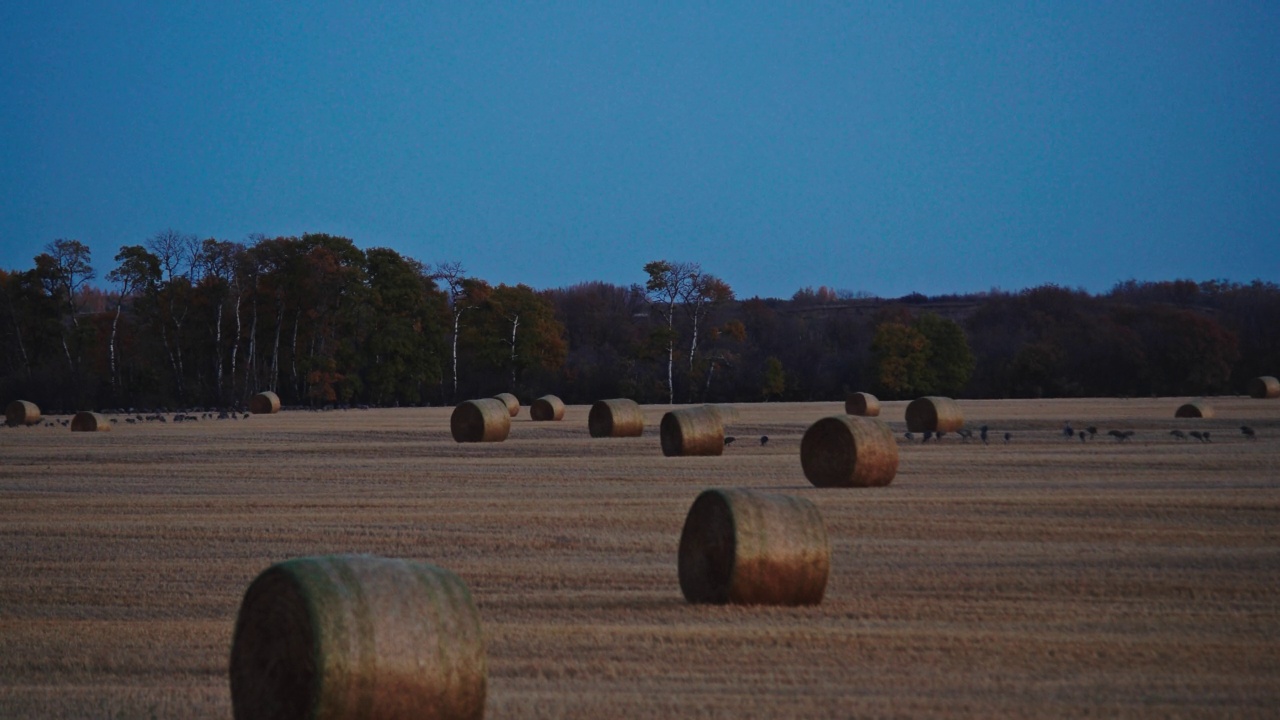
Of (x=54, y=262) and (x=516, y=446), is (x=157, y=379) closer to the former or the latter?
(x=54, y=262)

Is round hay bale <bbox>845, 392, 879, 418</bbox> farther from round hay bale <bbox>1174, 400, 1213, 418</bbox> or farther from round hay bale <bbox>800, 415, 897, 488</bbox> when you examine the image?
round hay bale <bbox>800, 415, 897, 488</bbox>

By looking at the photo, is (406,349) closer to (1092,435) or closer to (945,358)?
(945,358)

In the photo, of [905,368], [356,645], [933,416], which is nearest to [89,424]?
[933,416]

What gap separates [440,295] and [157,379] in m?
14.3

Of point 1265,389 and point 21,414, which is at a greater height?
point 1265,389

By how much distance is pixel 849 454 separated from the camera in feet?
60.5

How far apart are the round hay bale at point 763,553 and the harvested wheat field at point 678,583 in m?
0.23

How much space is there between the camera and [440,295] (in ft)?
229

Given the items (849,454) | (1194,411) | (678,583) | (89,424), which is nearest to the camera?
(678,583)

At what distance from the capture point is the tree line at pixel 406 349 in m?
63.8

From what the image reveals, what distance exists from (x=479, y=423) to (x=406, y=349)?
3546 centimetres

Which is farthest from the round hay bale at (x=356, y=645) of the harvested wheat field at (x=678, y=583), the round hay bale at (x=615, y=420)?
the round hay bale at (x=615, y=420)

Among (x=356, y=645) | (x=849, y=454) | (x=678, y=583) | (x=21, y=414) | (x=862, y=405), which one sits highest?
(x=862, y=405)

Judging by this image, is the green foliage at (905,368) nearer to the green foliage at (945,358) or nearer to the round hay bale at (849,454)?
the green foliage at (945,358)
